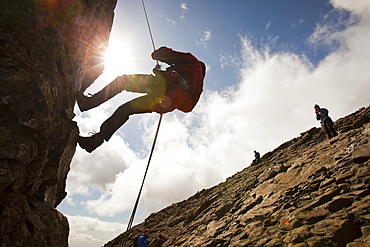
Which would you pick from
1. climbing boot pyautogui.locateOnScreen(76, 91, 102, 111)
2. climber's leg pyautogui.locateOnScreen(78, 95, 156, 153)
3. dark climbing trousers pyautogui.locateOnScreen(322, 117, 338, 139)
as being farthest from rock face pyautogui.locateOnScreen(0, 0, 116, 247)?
dark climbing trousers pyautogui.locateOnScreen(322, 117, 338, 139)

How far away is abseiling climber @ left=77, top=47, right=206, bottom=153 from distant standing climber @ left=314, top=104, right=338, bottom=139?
9.58 metres

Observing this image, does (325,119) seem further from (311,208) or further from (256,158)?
(256,158)

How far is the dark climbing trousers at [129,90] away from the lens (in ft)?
13.8

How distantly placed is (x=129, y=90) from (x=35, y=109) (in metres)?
1.98

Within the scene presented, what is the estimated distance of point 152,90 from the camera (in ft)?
14.2

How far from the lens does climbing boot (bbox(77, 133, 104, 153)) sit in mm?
4129

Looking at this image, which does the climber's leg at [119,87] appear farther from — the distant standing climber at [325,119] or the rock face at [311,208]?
the distant standing climber at [325,119]

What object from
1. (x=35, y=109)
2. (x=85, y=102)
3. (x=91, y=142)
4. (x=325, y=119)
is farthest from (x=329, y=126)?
(x=35, y=109)

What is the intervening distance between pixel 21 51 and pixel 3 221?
1805 millimetres

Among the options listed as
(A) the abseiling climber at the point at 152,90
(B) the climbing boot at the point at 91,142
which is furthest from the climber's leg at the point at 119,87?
(B) the climbing boot at the point at 91,142

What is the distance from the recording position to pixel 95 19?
14.7 feet

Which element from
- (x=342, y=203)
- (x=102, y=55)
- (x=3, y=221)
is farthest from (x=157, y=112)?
(x=342, y=203)

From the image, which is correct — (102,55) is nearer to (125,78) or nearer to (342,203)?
(125,78)

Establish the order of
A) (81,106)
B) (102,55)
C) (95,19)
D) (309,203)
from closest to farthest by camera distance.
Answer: (81,106)
(95,19)
(102,55)
(309,203)
